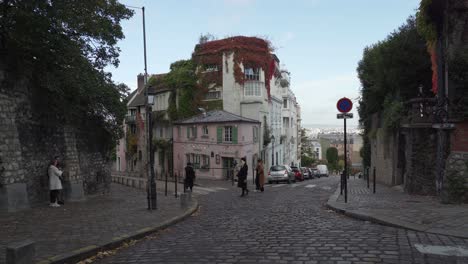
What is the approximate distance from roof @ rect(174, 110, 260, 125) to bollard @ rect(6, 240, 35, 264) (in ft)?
109

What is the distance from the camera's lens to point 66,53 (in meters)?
14.7

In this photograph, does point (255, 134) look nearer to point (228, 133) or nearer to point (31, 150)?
point (228, 133)

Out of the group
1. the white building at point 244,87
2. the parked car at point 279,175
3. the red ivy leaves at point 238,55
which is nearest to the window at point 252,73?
the white building at point 244,87

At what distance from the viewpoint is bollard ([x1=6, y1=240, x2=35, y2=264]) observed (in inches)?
221

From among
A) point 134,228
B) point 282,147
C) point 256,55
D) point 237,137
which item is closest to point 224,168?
point 237,137

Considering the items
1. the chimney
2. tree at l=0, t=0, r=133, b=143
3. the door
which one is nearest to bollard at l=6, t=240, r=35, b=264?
tree at l=0, t=0, r=133, b=143

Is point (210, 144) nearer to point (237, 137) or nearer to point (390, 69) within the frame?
point (237, 137)

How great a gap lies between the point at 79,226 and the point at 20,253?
4.08 m

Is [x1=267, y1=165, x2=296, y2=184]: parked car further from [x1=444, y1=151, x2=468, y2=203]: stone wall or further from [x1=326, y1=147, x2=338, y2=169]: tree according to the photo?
[x1=326, y1=147, x2=338, y2=169]: tree

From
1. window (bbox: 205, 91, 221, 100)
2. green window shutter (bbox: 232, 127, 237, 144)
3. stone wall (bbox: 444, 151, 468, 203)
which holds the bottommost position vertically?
stone wall (bbox: 444, 151, 468, 203)

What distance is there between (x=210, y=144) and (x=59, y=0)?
28342 mm

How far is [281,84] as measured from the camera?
5556 cm

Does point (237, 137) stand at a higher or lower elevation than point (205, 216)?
higher

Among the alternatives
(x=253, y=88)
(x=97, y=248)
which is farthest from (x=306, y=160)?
(x=97, y=248)
